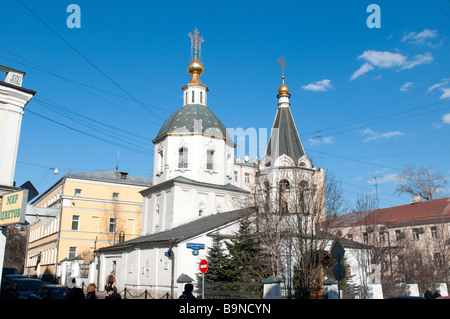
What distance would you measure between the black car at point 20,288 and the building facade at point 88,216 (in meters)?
27.6

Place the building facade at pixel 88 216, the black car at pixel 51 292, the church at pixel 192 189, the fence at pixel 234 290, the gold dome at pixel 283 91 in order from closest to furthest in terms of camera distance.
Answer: the black car at pixel 51 292 → the fence at pixel 234 290 → the church at pixel 192 189 → the gold dome at pixel 283 91 → the building facade at pixel 88 216

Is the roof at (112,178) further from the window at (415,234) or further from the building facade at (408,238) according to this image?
the window at (415,234)

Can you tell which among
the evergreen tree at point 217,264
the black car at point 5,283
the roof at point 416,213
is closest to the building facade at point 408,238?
the roof at point 416,213

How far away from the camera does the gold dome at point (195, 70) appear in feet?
131

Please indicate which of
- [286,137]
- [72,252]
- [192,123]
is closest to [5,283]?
[286,137]

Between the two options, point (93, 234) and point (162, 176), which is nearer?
point (162, 176)

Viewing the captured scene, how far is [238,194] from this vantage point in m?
35.6

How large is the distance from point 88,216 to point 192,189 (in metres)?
21.0

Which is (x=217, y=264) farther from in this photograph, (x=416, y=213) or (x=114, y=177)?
(x=114, y=177)

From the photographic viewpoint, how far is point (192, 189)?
3428 centimetres
